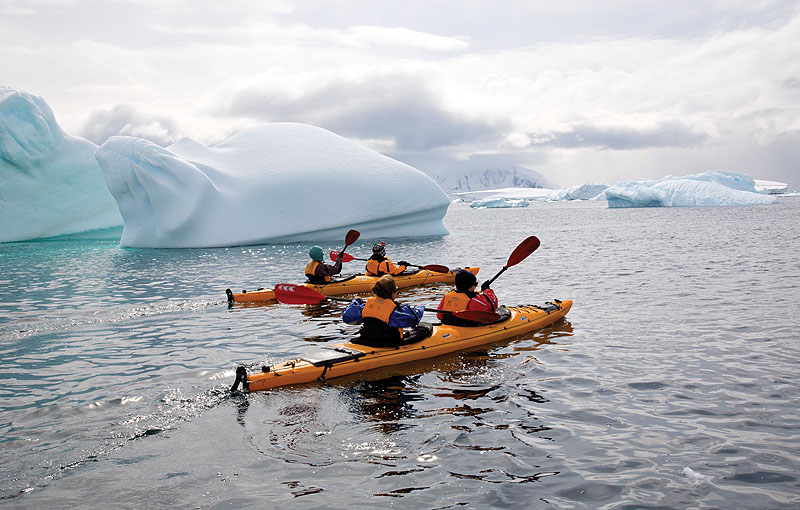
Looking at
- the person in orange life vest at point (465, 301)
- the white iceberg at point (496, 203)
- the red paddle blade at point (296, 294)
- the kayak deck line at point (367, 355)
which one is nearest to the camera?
the kayak deck line at point (367, 355)

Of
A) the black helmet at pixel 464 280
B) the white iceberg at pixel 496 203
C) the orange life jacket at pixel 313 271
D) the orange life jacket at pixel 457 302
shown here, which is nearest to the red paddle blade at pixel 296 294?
the orange life jacket at pixel 457 302

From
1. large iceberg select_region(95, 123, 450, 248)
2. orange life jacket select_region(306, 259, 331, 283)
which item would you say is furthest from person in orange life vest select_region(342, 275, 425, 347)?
large iceberg select_region(95, 123, 450, 248)

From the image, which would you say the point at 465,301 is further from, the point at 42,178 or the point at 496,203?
the point at 496,203

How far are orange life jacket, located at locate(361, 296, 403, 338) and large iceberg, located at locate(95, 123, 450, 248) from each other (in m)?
18.7

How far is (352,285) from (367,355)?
19.6ft

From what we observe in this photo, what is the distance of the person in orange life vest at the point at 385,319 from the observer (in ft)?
21.4

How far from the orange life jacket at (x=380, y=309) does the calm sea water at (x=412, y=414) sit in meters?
0.61

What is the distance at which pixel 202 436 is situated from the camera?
4.85 m

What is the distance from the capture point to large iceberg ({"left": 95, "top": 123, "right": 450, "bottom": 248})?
23906 millimetres

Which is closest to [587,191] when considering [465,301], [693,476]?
[465,301]

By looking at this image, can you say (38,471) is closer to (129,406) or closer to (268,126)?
(129,406)

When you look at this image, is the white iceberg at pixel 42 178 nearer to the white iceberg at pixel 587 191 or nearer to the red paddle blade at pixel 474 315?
the red paddle blade at pixel 474 315

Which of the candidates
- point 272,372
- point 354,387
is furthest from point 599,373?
point 272,372

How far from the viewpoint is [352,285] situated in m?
12.5
